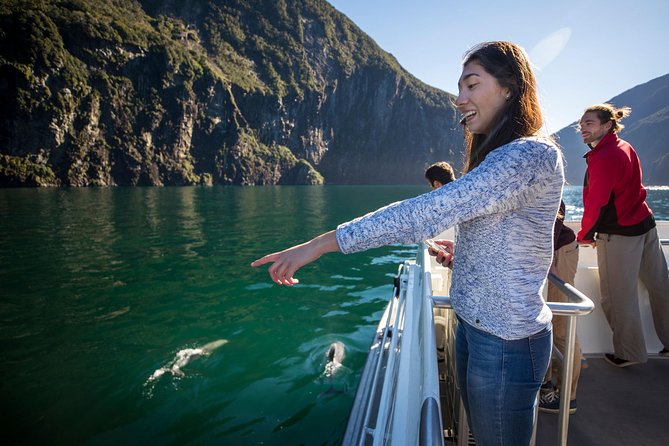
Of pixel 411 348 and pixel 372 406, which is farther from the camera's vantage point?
pixel 372 406

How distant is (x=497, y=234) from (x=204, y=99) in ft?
349

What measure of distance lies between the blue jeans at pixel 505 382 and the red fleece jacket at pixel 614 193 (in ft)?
7.39

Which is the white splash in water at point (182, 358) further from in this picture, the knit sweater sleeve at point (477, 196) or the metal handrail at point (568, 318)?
the knit sweater sleeve at point (477, 196)

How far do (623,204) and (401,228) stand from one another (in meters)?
3.03

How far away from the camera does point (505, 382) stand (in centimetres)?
130

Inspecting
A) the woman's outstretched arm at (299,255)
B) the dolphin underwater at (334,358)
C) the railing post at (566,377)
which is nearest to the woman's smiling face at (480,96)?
the woman's outstretched arm at (299,255)

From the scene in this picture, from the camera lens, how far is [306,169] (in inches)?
4705

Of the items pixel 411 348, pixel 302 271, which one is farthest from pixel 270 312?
pixel 411 348

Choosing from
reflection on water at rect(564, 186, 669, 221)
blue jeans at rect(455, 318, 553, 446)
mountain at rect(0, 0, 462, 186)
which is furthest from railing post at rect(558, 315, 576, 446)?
mountain at rect(0, 0, 462, 186)

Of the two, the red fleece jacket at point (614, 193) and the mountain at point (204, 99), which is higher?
the mountain at point (204, 99)

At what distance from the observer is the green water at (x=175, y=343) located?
4.41 meters

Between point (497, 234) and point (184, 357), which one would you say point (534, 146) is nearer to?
point (497, 234)

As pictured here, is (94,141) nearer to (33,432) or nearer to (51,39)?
(51,39)

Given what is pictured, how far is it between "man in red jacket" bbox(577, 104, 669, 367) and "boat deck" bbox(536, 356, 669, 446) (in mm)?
188
